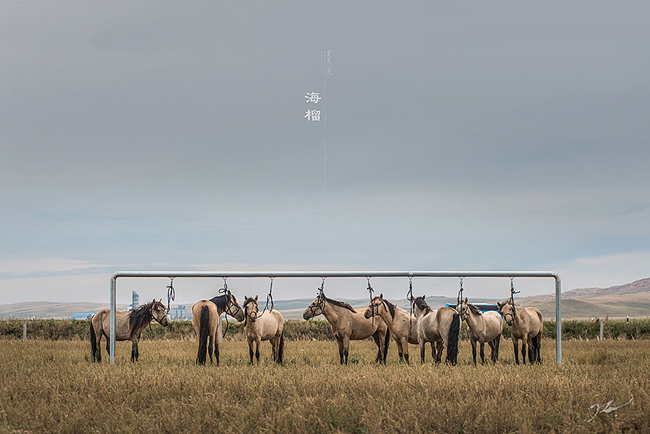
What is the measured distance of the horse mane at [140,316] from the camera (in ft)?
46.2

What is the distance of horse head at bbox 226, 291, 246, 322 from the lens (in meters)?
13.0

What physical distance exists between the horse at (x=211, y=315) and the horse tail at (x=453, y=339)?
5.68m

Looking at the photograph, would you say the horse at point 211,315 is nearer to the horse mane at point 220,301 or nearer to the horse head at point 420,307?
the horse mane at point 220,301

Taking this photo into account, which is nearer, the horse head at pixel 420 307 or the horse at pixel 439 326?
the horse at pixel 439 326

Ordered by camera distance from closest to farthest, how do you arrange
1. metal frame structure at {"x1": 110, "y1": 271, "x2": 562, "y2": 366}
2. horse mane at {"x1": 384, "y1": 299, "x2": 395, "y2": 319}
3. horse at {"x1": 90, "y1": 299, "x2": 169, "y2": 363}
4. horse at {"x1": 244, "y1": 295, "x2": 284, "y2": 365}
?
metal frame structure at {"x1": 110, "y1": 271, "x2": 562, "y2": 366}
horse at {"x1": 244, "y1": 295, "x2": 284, "y2": 365}
horse mane at {"x1": 384, "y1": 299, "x2": 395, "y2": 319}
horse at {"x1": 90, "y1": 299, "x2": 169, "y2": 363}

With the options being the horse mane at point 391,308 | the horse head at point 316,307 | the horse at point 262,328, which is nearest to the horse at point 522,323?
the horse mane at point 391,308

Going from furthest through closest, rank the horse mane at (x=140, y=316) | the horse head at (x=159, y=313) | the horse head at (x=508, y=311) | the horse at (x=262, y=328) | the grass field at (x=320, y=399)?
the horse mane at (x=140, y=316), the horse head at (x=508, y=311), the horse head at (x=159, y=313), the horse at (x=262, y=328), the grass field at (x=320, y=399)

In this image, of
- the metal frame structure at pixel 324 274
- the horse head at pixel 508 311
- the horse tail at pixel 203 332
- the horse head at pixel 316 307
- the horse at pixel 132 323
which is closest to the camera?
the metal frame structure at pixel 324 274

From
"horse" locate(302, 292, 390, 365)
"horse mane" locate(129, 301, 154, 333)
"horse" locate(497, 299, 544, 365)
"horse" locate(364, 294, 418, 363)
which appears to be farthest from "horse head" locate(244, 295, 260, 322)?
"horse" locate(497, 299, 544, 365)

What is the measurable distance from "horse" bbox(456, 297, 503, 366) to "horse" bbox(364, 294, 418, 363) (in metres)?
1.48

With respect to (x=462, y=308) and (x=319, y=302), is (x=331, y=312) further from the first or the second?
(x=462, y=308)

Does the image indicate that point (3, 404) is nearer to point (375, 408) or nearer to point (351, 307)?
point (375, 408)

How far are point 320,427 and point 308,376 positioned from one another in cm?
261

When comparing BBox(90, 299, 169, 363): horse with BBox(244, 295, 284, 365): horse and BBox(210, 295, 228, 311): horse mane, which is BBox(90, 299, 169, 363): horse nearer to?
BBox(210, 295, 228, 311): horse mane
